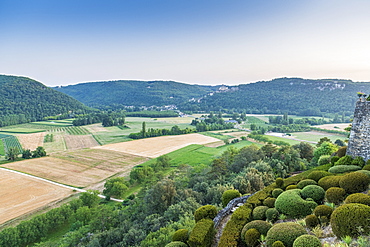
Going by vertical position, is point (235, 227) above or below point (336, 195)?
below

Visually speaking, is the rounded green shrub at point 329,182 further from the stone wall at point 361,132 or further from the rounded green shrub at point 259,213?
the stone wall at point 361,132

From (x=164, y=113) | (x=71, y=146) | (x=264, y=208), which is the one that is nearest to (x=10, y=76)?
(x=164, y=113)

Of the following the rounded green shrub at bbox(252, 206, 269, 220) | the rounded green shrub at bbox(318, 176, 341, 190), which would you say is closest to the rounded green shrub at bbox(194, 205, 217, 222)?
the rounded green shrub at bbox(252, 206, 269, 220)

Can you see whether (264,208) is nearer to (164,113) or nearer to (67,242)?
(67,242)

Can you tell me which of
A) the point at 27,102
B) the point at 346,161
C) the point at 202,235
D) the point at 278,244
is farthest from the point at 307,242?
the point at 27,102

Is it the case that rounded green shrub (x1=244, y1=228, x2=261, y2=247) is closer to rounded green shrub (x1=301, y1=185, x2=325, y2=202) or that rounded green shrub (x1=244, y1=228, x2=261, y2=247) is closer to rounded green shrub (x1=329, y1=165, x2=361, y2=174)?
rounded green shrub (x1=301, y1=185, x2=325, y2=202)

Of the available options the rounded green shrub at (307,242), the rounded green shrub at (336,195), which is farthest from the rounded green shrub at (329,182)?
the rounded green shrub at (307,242)

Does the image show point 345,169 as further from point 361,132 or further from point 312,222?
point 312,222
